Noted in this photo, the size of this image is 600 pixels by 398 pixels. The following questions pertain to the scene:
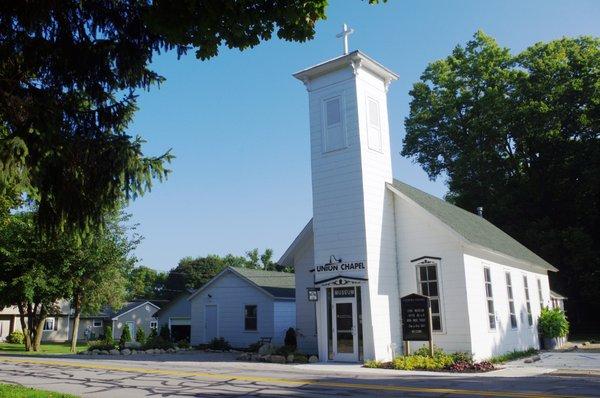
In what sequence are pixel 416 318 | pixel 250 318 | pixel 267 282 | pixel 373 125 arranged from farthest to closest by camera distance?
pixel 267 282, pixel 250 318, pixel 373 125, pixel 416 318

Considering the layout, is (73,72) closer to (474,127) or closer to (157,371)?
(157,371)

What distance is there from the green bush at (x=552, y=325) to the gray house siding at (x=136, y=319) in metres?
42.5

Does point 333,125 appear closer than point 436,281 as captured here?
No

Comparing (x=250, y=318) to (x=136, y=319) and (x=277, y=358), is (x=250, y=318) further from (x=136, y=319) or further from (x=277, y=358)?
(x=136, y=319)

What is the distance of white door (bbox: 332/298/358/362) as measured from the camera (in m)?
18.2

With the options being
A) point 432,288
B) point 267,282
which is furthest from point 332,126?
point 267,282

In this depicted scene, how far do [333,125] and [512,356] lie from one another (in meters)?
11.2

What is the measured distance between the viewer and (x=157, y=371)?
15.8 meters

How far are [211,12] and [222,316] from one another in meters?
25.5

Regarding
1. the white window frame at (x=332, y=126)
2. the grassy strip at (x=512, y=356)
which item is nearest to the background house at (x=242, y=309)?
the white window frame at (x=332, y=126)

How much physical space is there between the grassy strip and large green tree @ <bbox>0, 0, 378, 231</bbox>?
13839mm

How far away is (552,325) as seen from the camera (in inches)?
947

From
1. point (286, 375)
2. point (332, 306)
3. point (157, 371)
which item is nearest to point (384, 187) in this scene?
point (332, 306)

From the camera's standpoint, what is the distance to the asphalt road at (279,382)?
10938 mm
